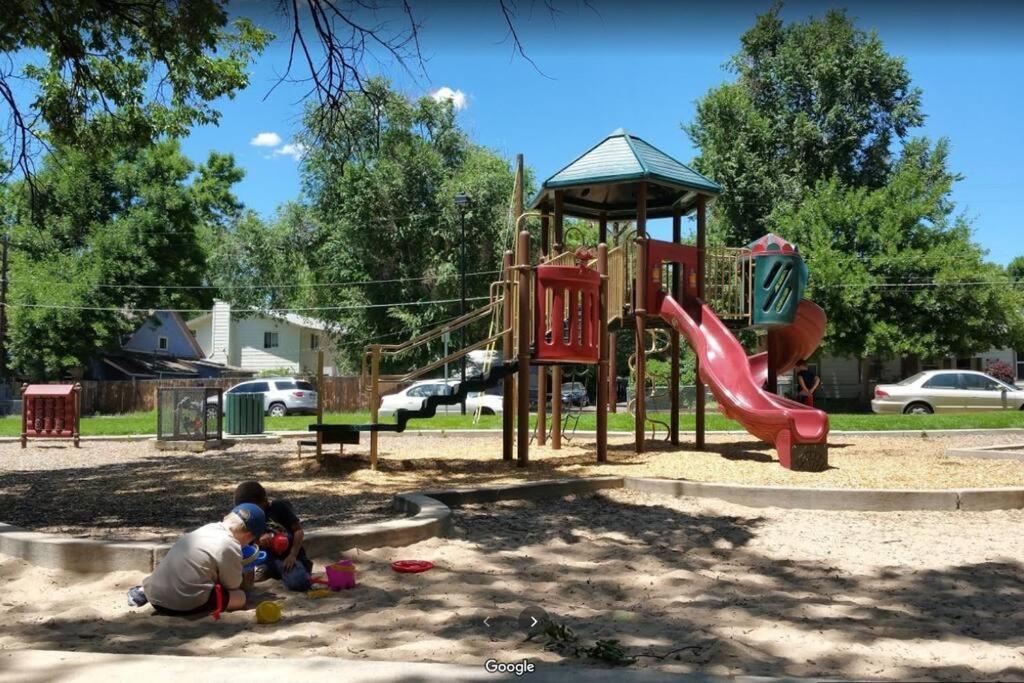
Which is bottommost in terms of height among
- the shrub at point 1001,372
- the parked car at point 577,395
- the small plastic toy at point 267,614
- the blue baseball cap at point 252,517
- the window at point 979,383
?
the small plastic toy at point 267,614

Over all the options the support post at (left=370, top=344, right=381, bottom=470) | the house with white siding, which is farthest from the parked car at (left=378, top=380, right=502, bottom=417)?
the house with white siding

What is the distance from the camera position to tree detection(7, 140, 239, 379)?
37594 millimetres

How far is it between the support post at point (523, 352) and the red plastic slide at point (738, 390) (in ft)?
8.89

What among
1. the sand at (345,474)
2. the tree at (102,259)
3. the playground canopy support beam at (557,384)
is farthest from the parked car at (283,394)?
the playground canopy support beam at (557,384)

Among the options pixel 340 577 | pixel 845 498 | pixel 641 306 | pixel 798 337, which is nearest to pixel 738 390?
pixel 641 306

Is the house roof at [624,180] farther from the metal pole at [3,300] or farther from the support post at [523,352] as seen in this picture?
the metal pole at [3,300]

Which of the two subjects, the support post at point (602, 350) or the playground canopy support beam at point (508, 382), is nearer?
the support post at point (602, 350)

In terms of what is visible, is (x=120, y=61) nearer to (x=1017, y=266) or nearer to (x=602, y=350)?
(x=602, y=350)

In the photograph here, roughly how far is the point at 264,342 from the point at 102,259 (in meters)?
15.2

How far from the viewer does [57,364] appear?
37875 millimetres

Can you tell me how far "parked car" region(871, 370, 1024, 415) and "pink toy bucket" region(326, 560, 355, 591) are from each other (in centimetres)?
2424

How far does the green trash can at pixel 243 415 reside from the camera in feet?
62.8

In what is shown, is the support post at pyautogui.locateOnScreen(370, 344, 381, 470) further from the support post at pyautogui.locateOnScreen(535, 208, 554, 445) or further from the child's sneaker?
the child's sneaker

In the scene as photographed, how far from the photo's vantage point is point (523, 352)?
38.7 feet
